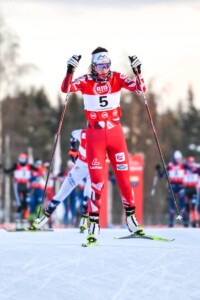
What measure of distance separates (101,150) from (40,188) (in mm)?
13518

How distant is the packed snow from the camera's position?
22.2 feet

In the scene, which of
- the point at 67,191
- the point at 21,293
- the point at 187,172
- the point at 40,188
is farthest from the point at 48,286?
the point at 40,188

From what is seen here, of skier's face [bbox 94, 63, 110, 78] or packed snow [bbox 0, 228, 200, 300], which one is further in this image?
skier's face [bbox 94, 63, 110, 78]

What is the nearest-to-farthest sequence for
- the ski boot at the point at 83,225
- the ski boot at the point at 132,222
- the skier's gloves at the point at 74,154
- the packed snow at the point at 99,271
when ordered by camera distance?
the packed snow at the point at 99,271 → the ski boot at the point at 132,222 → the ski boot at the point at 83,225 → the skier's gloves at the point at 74,154

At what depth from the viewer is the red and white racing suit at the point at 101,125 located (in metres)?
9.27

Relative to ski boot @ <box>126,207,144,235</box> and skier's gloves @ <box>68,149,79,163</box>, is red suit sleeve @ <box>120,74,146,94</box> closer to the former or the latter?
ski boot @ <box>126,207,144,235</box>

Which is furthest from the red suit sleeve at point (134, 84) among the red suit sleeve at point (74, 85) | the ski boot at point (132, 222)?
the ski boot at point (132, 222)

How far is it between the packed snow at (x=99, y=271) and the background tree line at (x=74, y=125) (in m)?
29.3

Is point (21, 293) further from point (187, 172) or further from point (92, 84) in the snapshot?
point (187, 172)

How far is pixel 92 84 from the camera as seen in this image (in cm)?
928

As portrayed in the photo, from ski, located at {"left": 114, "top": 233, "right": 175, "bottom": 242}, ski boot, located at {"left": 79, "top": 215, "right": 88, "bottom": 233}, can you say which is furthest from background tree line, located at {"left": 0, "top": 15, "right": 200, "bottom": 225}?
ski, located at {"left": 114, "top": 233, "right": 175, "bottom": 242}

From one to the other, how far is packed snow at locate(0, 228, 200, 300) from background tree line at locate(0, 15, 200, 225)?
29.3 m

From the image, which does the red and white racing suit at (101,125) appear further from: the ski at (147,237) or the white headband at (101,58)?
the ski at (147,237)

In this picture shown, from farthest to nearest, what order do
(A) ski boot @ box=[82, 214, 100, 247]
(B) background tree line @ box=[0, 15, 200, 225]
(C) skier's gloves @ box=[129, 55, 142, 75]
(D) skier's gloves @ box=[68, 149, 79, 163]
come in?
(B) background tree line @ box=[0, 15, 200, 225], (D) skier's gloves @ box=[68, 149, 79, 163], (C) skier's gloves @ box=[129, 55, 142, 75], (A) ski boot @ box=[82, 214, 100, 247]
